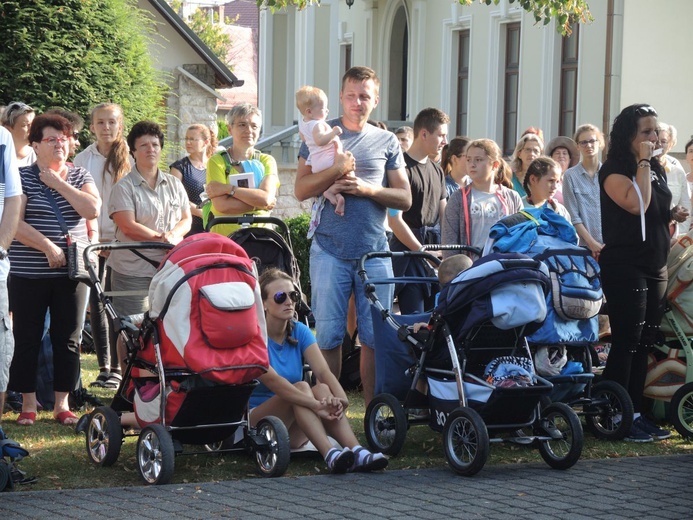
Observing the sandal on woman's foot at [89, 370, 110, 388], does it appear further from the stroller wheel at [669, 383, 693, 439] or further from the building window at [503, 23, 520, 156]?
the building window at [503, 23, 520, 156]

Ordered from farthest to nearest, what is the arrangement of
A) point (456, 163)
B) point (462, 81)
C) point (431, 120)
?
1. point (462, 81)
2. point (456, 163)
3. point (431, 120)

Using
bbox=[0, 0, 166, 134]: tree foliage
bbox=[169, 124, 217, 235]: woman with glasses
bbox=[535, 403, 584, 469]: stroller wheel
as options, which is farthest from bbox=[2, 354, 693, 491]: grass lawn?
bbox=[0, 0, 166, 134]: tree foliage

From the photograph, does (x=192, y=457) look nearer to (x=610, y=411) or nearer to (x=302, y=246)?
(x=610, y=411)

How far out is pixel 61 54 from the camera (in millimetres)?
14625

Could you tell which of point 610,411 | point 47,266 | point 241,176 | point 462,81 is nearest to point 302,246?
point 241,176

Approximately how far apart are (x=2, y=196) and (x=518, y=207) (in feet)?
13.8

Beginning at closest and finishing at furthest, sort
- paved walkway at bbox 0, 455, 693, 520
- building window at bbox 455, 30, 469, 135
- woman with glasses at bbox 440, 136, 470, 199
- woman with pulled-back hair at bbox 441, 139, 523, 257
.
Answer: paved walkway at bbox 0, 455, 693, 520
woman with pulled-back hair at bbox 441, 139, 523, 257
woman with glasses at bbox 440, 136, 470, 199
building window at bbox 455, 30, 469, 135

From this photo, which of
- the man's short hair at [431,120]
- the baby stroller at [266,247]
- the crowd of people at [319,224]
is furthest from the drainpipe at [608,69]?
the baby stroller at [266,247]

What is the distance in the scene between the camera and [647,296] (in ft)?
29.3

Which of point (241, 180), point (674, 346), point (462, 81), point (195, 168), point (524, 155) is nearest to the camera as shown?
point (674, 346)

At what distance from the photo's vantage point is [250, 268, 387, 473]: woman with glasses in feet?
24.7

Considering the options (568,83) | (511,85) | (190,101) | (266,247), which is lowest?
(266,247)

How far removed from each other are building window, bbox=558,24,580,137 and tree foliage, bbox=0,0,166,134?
33.7 feet

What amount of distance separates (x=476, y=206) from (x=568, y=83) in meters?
14.1
